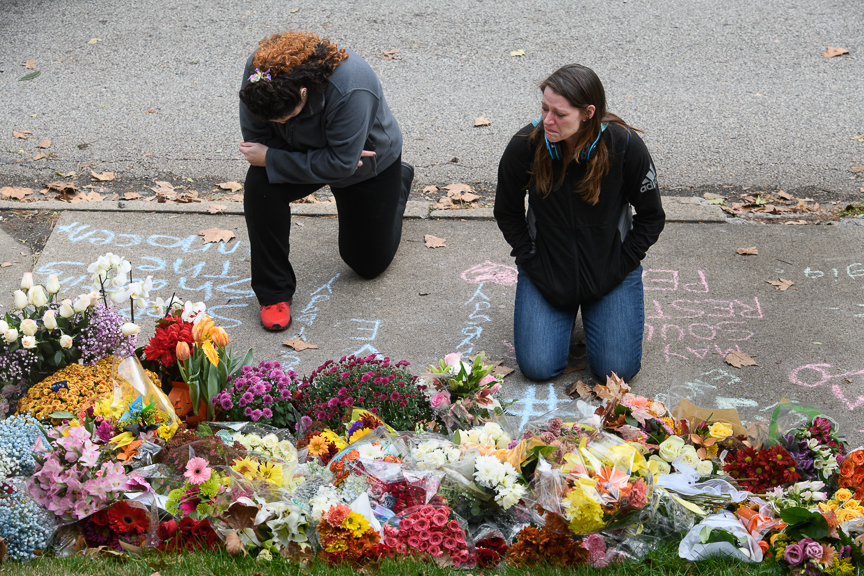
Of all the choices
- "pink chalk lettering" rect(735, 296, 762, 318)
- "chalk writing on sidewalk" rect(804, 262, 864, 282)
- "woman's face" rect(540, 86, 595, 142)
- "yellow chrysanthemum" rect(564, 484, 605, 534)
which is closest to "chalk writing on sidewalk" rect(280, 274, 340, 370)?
"woman's face" rect(540, 86, 595, 142)

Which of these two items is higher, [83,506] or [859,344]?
[83,506]

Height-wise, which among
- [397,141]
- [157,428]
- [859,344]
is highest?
[397,141]

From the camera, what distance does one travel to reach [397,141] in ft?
13.6

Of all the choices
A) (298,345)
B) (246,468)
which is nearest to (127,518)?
(246,468)

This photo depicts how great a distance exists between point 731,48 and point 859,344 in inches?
184

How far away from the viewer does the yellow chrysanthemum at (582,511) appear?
227cm

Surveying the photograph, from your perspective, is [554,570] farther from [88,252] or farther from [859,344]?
[88,252]

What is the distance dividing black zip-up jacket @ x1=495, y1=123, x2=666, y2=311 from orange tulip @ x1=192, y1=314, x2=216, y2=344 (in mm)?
1456

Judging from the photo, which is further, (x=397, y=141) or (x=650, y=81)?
(x=650, y=81)

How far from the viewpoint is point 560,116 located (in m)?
3.25

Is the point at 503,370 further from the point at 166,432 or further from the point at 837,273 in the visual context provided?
the point at 837,273

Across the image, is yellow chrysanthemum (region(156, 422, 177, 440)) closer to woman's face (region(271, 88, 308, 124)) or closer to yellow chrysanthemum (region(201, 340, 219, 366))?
yellow chrysanthemum (region(201, 340, 219, 366))

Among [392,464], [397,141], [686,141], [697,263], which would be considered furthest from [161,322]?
[686,141]

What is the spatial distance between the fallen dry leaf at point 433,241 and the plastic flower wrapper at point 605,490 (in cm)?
246
